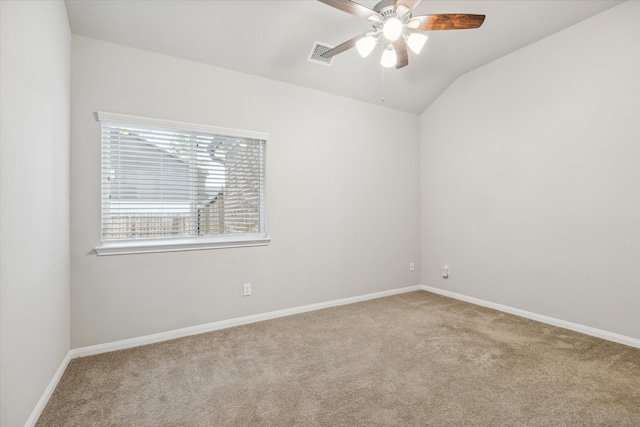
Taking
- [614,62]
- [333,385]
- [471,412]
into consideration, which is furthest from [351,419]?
[614,62]

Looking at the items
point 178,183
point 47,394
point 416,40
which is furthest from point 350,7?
point 47,394

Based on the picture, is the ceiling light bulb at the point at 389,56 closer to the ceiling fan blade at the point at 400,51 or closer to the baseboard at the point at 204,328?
the ceiling fan blade at the point at 400,51

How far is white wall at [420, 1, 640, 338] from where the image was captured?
8.77 feet

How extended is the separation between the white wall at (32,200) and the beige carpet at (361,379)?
382 mm

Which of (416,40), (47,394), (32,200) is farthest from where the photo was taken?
(416,40)

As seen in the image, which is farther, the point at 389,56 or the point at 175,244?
the point at 175,244

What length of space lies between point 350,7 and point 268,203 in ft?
6.52

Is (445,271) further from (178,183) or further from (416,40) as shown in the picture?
(178,183)

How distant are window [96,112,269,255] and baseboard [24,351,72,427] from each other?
85cm

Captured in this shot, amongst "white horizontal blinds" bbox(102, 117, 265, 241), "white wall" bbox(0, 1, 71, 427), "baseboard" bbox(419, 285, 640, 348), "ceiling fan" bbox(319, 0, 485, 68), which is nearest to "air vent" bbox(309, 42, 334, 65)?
"ceiling fan" bbox(319, 0, 485, 68)

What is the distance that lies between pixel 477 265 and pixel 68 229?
424 centimetres

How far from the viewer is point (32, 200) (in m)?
1.71

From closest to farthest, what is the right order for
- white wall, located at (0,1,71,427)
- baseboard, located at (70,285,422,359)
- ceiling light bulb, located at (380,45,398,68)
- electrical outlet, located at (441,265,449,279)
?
white wall, located at (0,1,71,427)
ceiling light bulb, located at (380,45,398,68)
baseboard, located at (70,285,422,359)
electrical outlet, located at (441,265,449,279)

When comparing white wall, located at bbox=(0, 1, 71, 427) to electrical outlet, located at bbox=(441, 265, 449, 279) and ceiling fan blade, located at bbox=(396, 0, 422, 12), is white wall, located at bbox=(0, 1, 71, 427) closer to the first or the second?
ceiling fan blade, located at bbox=(396, 0, 422, 12)
